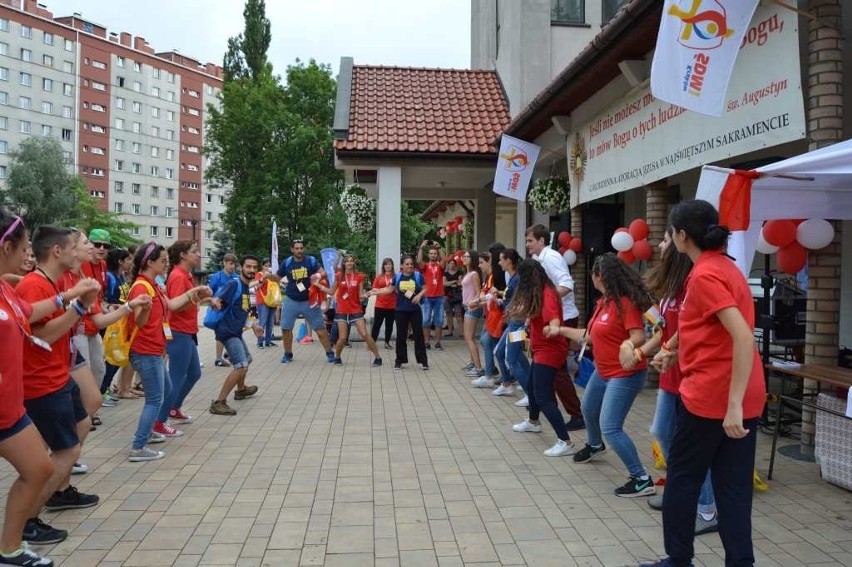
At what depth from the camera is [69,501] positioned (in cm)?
488

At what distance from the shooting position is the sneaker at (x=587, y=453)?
19.7ft

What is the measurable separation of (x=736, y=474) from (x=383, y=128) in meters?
13.5

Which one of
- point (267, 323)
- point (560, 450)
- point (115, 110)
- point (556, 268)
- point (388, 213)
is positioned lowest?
point (560, 450)

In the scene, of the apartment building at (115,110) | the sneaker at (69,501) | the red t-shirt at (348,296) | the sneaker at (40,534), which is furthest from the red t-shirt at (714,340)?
the apartment building at (115,110)

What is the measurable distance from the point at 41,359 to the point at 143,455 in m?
2.18

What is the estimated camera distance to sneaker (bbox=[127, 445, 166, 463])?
19.9 ft

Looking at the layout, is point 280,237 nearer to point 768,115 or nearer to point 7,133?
point 768,115

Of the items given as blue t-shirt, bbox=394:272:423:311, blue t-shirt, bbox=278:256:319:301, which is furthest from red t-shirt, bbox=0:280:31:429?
blue t-shirt, bbox=278:256:319:301

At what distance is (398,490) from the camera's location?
530cm

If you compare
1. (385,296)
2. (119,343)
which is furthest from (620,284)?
(385,296)

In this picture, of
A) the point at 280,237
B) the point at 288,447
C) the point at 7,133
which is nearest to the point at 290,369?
the point at 288,447

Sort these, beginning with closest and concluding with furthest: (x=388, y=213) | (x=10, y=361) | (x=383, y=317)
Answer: (x=10, y=361), (x=383, y=317), (x=388, y=213)

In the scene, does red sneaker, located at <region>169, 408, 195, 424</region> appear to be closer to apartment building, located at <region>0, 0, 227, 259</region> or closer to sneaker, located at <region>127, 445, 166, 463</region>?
sneaker, located at <region>127, 445, 166, 463</region>

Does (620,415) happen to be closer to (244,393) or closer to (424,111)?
(244,393)
